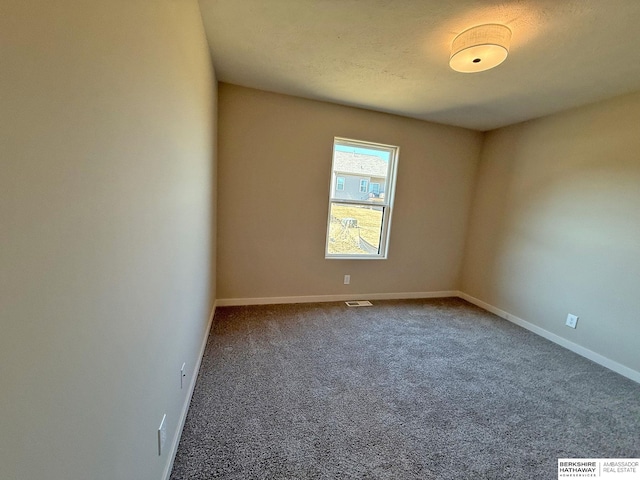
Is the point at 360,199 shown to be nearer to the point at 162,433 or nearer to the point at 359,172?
the point at 359,172

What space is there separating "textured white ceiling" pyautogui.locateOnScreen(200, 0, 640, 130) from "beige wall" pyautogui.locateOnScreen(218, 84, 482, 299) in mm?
337

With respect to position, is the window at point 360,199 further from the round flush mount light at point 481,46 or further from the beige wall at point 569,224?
the round flush mount light at point 481,46

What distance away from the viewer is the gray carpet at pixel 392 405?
139 centimetres

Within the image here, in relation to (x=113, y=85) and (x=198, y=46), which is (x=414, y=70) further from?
(x=113, y=85)

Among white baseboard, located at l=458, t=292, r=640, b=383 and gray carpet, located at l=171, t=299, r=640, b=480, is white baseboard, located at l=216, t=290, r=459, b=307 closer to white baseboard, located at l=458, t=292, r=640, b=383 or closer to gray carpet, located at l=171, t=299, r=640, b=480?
gray carpet, located at l=171, t=299, r=640, b=480

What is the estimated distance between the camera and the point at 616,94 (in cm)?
241

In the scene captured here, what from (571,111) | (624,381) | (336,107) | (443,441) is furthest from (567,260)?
(336,107)

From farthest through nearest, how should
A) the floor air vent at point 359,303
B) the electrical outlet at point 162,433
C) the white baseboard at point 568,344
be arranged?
1. the floor air vent at point 359,303
2. the white baseboard at point 568,344
3. the electrical outlet at point 162,433

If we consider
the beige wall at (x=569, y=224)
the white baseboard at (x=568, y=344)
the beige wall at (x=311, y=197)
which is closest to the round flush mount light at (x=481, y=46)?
the beige wall at (x=311, y=197)

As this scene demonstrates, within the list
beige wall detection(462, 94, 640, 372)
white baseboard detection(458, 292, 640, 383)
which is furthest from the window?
white baseboard detection(458, 292, 640, 383)

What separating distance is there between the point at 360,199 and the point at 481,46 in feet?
6.83

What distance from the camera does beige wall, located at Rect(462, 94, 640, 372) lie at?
2371 mm

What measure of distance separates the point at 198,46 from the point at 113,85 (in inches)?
54.1

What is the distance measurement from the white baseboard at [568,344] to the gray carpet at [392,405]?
3.7 inches
